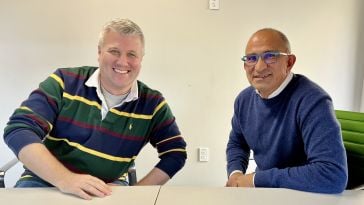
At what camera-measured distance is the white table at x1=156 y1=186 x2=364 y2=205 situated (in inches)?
39.1

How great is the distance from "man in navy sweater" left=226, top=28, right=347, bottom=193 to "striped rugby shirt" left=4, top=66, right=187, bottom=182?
37cm

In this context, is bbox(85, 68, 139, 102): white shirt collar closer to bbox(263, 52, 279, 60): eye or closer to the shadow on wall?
bbox(263, 52, 279, 60): eye

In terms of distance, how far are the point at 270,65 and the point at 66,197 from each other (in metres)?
0.91

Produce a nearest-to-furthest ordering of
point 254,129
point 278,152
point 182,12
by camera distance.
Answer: point 278,152, point 254,129, point 182,12

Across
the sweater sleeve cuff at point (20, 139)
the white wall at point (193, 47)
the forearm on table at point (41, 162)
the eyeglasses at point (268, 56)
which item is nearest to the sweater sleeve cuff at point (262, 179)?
the eyeglasses at point (268, 56)

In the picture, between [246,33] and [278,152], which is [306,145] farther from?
[246,33]

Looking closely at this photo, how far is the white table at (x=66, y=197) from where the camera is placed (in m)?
0.98

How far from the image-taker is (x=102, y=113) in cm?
136

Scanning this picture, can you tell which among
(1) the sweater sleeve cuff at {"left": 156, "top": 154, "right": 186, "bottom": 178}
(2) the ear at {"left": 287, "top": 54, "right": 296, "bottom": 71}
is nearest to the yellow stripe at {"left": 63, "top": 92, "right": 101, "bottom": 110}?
(1) the sweater sleeve cuff at {"left": 156, "top": 154, "right": 186, "bottom": 178}

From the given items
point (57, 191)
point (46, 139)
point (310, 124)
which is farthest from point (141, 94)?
point (310, 124)

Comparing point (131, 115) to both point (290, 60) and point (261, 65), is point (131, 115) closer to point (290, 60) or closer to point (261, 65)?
point (261, 65)

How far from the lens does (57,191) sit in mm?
1074

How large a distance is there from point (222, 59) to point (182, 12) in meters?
0.47

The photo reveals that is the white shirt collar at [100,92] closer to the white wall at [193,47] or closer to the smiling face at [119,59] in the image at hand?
the smiling face at [119,59]
